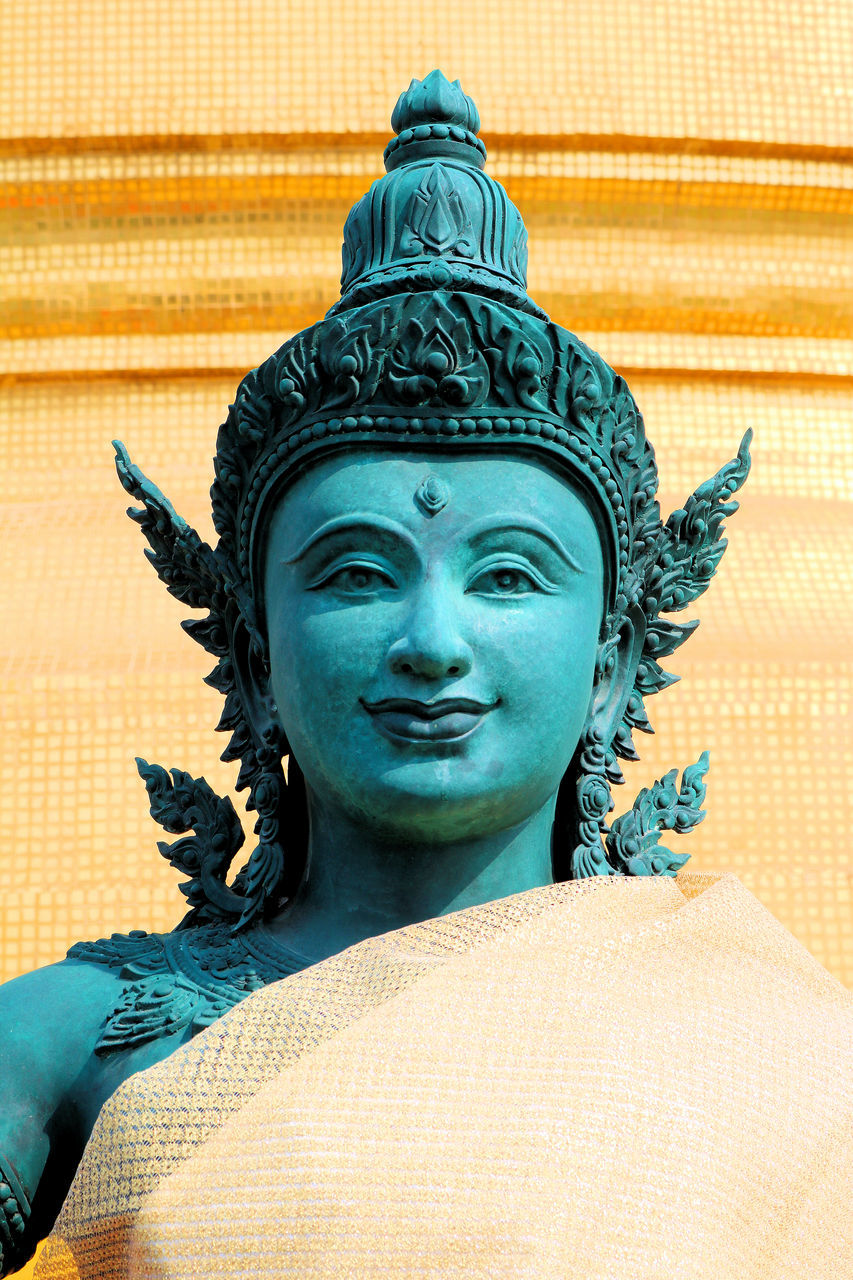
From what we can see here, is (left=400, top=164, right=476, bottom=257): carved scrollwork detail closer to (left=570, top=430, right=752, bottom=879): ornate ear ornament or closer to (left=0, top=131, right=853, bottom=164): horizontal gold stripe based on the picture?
(left=570, top=430, right=752, bottom=879): ornate ear ornament

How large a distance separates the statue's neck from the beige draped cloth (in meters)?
0.28

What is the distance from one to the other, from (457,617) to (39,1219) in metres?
0.91

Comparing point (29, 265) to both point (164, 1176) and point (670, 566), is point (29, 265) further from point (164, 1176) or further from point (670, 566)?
point (164, 1176)

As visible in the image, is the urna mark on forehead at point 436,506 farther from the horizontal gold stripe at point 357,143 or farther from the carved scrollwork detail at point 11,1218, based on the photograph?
the horizontal gold stripe at point 357,143

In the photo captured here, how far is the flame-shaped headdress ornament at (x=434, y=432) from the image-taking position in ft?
7.82

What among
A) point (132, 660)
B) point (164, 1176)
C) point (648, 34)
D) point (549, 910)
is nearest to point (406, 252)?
point (549, 910)

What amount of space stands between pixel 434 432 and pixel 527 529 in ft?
0.57

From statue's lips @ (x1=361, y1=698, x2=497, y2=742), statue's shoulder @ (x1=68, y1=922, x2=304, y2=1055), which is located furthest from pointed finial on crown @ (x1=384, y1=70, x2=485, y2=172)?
statue's shoulder @ (x1=68, y1=922, x2=304, y2=1055)

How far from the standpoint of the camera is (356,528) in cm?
235

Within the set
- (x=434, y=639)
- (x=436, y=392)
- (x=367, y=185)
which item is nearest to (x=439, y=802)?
(x=434, y=639)

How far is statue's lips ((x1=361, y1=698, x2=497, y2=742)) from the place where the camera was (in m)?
2.25

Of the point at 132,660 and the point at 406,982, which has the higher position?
the point at 132,660

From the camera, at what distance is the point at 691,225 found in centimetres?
460

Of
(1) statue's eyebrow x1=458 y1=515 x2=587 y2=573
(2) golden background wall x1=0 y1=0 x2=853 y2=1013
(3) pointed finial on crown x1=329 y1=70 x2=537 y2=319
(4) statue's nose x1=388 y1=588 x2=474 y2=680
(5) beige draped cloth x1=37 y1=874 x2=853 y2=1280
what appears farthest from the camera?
(2) golden background wall x1=0 y1=0 x2=853 y2=1013
